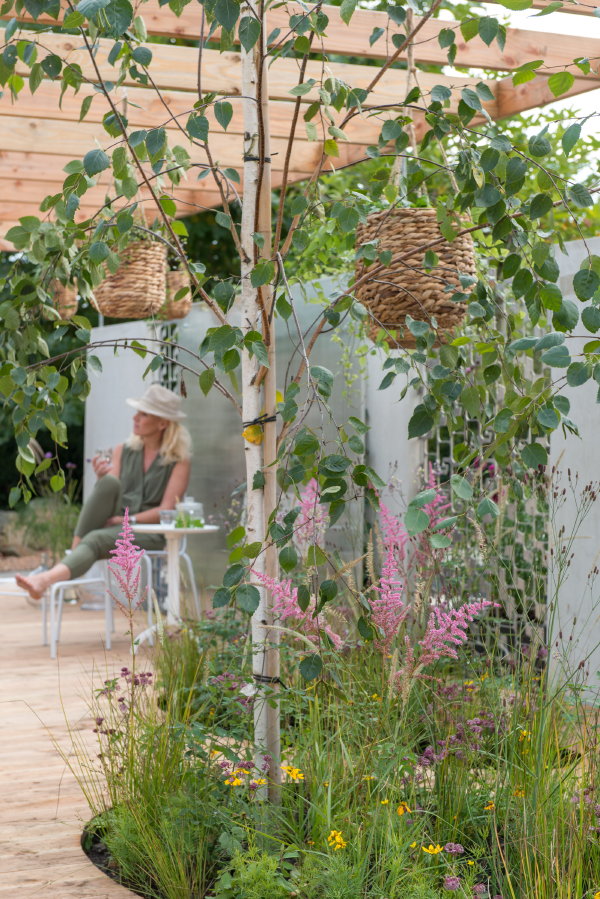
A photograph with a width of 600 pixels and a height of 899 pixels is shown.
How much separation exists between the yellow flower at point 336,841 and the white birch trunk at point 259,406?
26 centimetres

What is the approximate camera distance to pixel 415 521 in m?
1.52

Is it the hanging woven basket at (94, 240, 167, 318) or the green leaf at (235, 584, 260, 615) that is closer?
the green leaf at (235, 584, 260, 615)

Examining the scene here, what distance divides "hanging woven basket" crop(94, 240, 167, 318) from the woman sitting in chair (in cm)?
89

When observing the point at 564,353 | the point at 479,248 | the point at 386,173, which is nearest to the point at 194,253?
the point at 479,248

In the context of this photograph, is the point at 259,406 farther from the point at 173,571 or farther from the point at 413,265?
the point at 173,571

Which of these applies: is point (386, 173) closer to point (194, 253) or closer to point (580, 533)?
point (580, 533)

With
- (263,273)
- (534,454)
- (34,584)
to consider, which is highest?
(263,273)

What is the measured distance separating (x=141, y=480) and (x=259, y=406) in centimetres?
433

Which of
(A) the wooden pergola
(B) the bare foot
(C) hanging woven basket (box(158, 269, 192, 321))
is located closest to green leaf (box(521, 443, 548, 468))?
(A) the wooden pergola

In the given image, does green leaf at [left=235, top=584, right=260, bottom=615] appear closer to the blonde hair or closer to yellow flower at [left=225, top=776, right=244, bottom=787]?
yellow flower at [left=225, top=776, right=244, bottom=787]

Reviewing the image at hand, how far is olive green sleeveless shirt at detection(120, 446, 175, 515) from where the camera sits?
6574 mm

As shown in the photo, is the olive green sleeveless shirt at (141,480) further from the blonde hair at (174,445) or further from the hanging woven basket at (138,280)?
the hanging woven basket at (138,280)

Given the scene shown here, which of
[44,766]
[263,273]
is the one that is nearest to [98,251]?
[263,273]

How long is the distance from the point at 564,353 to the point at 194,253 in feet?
37.2
